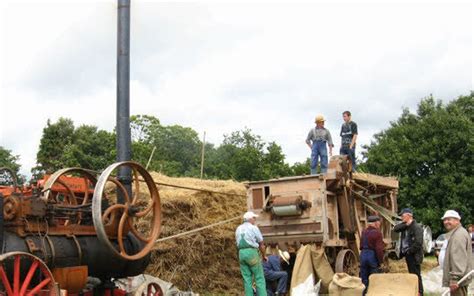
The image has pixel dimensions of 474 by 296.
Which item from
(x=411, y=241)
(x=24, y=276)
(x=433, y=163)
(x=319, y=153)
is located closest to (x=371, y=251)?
(x=411, y=241)

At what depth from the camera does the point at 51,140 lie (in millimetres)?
42500

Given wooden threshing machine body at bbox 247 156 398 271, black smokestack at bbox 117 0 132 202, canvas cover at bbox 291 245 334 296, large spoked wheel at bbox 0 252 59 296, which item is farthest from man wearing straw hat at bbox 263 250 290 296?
large spoked wheel at bbox 0 252 59 296

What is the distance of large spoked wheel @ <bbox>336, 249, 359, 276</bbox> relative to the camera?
39.9ft

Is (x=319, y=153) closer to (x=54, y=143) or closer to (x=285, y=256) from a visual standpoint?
(x=285, y=256)

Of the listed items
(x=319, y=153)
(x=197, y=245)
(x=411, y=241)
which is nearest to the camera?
(x=411, y=241)

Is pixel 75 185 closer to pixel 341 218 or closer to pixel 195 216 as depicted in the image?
pixel 195 216

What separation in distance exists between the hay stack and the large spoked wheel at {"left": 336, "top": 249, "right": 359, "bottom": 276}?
2624mm

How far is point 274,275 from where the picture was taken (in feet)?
38.5

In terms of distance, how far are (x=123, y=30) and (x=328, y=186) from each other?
16.2 ft

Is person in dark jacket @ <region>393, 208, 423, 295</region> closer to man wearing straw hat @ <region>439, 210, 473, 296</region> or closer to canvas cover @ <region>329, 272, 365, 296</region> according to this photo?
canvas cover @ <region>329, 272, 365, 296</region>

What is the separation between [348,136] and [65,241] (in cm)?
778

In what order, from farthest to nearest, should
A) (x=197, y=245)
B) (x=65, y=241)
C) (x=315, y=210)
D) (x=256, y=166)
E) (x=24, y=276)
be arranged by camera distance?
1. (x=256, y=166)
2. (x=197, y=245)
3. (x=315, y=210)
4. (x=65, y=241)
5. (x=24, y=276)

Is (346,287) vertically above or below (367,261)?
below

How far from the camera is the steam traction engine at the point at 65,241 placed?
295 inches
